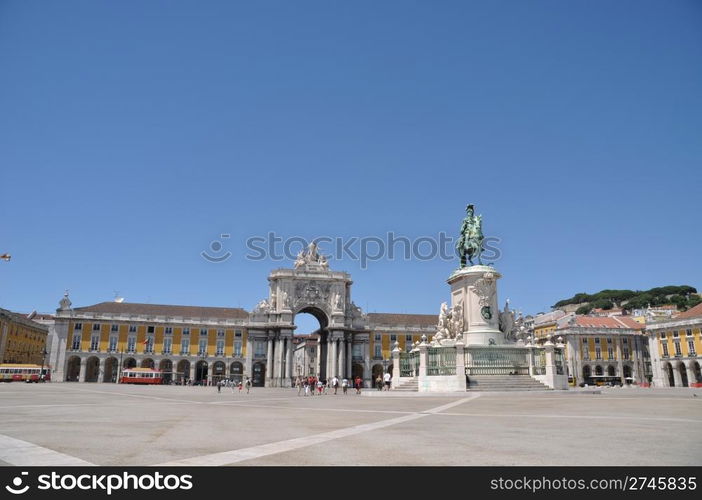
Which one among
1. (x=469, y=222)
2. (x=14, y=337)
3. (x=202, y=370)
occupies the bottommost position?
(x=202, y=370)

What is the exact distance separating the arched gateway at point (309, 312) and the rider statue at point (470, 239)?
46.8m

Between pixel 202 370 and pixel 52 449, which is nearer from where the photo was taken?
pixel 52 449

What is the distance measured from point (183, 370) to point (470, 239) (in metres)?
63.6

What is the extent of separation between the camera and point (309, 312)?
3199 inches

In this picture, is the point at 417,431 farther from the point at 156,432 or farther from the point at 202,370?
the point at 202,370

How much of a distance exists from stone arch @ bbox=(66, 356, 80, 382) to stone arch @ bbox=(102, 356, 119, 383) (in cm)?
453

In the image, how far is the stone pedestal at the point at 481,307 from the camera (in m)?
28.1

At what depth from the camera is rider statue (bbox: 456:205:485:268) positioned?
3080 centimetres
